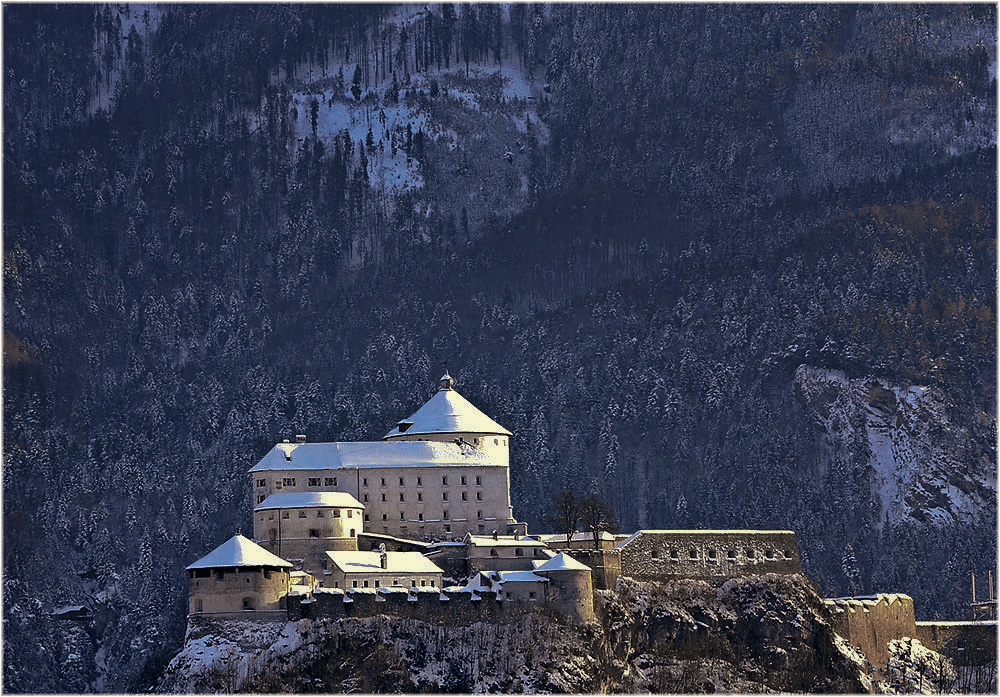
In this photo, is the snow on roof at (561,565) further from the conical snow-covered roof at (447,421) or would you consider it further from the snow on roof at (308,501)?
the conical snow-covered roof at (447,421)

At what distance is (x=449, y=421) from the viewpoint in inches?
6639

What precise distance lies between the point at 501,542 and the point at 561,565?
24.2 feet

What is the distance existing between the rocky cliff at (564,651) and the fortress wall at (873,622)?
2.36 meters

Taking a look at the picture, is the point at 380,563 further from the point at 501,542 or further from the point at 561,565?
the point at 561,565

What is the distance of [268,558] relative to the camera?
144000 millimetres

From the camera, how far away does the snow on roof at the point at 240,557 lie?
143 metres

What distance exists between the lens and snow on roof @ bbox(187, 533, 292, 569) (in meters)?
143

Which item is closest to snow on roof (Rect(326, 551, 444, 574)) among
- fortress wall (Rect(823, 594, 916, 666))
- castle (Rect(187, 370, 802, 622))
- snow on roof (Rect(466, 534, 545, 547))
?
castle (Rect(187, 370, 802, 622))

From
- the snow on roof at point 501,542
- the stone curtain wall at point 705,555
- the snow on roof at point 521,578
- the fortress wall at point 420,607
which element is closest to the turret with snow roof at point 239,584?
the fortress wall at point 420,607

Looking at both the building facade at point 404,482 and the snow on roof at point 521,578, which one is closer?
the snow on roof at point 521,578

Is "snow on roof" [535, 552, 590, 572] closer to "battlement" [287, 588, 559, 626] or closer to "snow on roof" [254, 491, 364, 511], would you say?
"battlement" [287, 588, 559, 626]

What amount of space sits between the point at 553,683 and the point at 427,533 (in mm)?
20436

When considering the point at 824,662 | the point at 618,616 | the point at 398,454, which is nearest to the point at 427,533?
the point at 398,454

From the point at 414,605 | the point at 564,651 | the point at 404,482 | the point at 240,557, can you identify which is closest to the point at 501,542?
the point at 414,605
